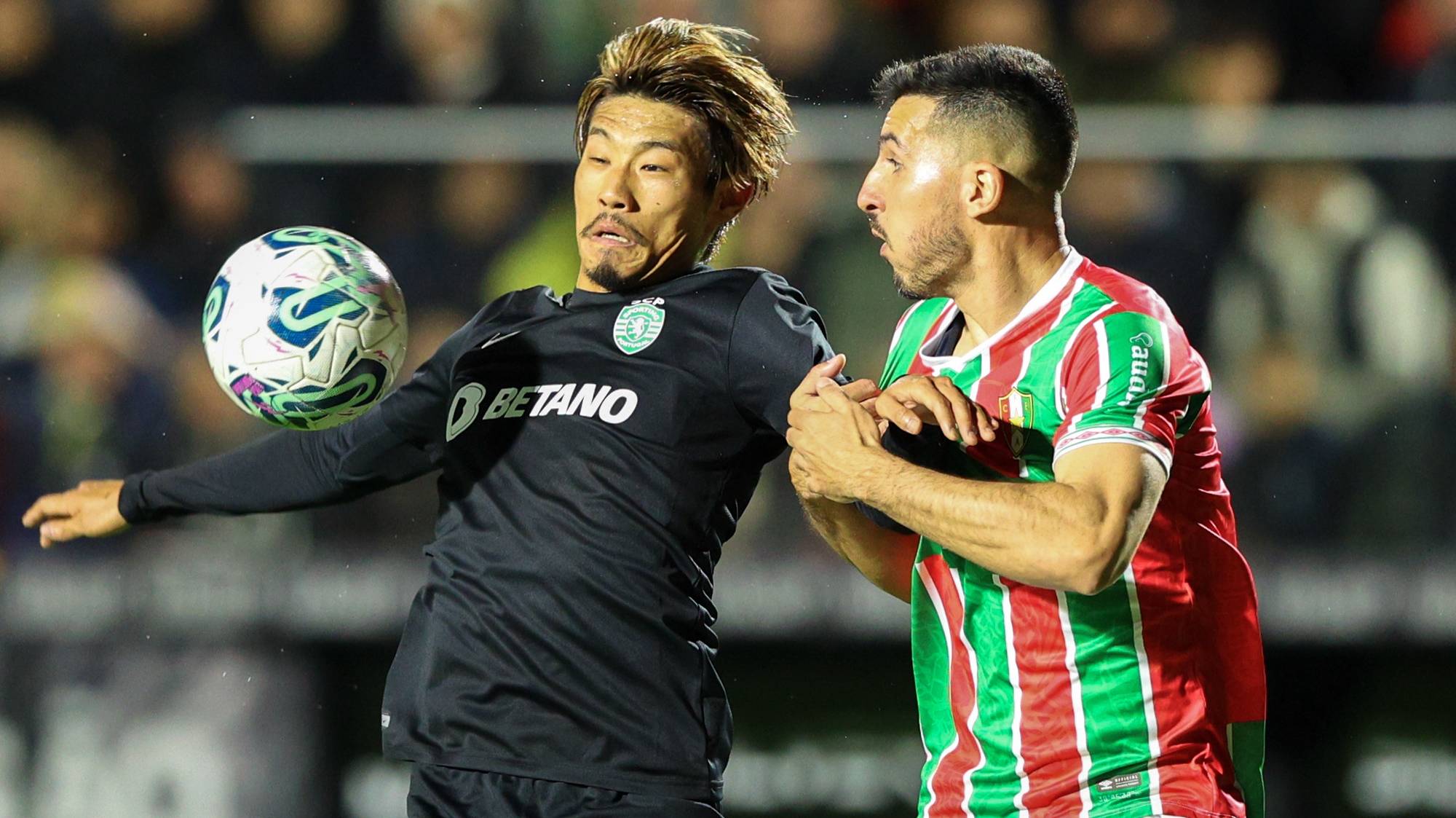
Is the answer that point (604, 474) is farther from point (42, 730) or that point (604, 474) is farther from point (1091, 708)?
point (42, 730)

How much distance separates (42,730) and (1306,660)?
430 cm

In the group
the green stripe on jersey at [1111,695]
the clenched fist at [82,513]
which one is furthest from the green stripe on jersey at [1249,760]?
the clenched fist at [82,513]

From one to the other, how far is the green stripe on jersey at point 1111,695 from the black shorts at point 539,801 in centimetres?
70

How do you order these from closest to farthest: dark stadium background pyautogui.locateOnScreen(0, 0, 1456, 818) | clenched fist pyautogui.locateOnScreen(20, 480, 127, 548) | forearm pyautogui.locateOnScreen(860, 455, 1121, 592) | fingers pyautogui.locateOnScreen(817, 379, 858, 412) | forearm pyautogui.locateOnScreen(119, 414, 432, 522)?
forearm pyautogui.locateOnScreen(860, 455, 1121, 592)
fingers pyautogui.locateOnScreen(817, 379, 858, 412)
forearm pyautogui.locateOnScreen(119, 414, 432, 522)
clenched fist pyautogui.locateOnScreen(20, 480, 127, 548)
dark stadium background pyautogui.locateOnScreen(0, 0, 1456, 818)

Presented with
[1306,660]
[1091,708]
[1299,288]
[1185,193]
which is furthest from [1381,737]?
[1091,708]

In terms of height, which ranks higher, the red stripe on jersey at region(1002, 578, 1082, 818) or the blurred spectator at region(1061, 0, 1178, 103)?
the blurred spectator at region(1061, 0, 1178, 103)

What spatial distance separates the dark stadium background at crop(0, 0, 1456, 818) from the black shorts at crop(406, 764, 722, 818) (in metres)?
2.67

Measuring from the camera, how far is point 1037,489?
2.43m

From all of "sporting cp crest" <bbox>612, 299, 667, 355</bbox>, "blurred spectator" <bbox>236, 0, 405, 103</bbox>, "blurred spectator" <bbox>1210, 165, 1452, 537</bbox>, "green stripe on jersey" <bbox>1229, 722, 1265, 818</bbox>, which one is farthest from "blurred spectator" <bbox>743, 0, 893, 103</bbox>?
"green stripe on jersey" <bbox>1229, 722, 1265, 818</bbox>

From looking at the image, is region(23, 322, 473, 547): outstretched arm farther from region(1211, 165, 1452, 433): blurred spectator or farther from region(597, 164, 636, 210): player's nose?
region(1211, 165, 1452, 433): blurred spectator

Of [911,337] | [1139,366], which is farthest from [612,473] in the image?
[1139,366]

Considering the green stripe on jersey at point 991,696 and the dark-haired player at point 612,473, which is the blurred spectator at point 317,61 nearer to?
the dark-haired player at point 612,473

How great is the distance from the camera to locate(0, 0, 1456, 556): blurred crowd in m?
5.50

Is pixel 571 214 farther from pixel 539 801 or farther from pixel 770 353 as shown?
pixel 539 801
